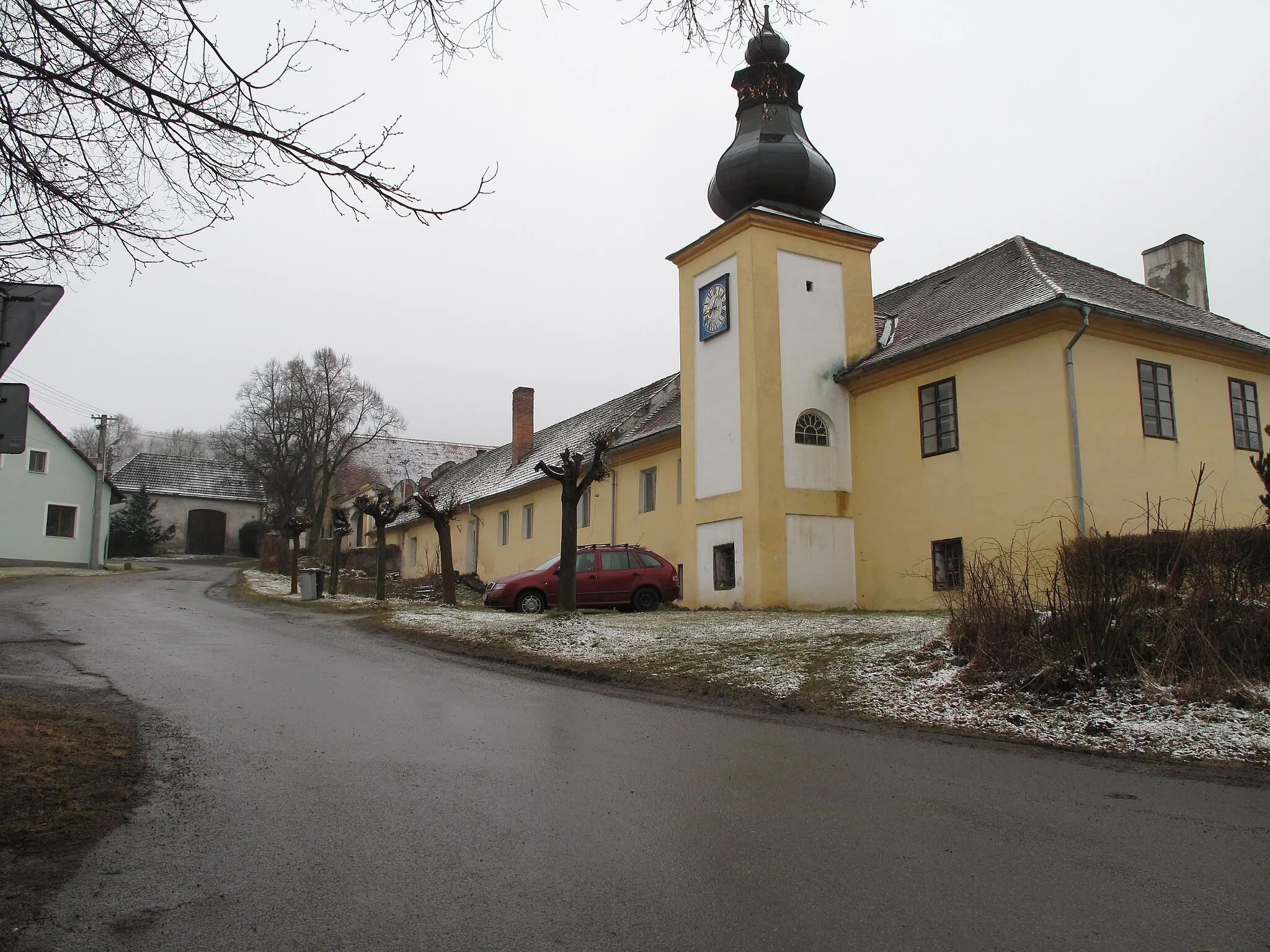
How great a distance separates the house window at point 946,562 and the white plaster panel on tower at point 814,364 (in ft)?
11.3

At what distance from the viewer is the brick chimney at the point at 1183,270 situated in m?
27.5

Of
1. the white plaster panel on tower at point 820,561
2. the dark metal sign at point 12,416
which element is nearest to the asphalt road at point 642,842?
the dark metal sign at point 12,416

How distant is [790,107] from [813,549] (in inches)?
481

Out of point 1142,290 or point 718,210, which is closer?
point 1142,290

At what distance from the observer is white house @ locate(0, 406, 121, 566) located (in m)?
45.7

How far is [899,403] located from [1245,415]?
7.62 metres

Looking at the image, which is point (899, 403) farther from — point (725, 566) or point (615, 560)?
point (615, 560)

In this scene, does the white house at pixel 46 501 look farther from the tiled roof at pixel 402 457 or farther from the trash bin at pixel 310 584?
the trash bin at pixel 310 584

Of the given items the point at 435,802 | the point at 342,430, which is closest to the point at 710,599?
the point at 435,802

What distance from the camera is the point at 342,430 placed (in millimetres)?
58219

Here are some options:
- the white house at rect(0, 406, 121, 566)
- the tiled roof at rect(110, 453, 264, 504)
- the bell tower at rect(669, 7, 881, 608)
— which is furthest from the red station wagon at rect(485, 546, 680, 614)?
the tiled roof at rect(110, 453, 264, 504)

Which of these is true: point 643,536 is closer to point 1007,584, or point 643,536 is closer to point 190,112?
point 1007,584

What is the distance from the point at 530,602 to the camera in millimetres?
23141

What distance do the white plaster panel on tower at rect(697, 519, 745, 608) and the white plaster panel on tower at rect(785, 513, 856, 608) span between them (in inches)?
46.5
